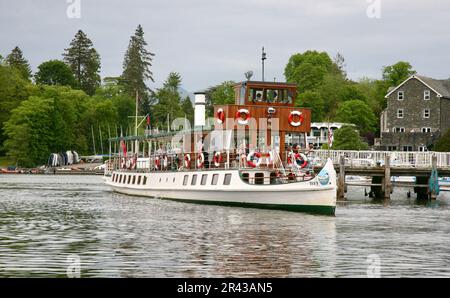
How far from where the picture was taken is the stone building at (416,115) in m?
132

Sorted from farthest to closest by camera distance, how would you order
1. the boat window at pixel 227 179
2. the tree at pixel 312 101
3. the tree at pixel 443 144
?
the tree at pixel 312 101 < the tree at pixel 443 144 < the boat window at pixel 227 179

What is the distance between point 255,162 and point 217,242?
61.9 feet

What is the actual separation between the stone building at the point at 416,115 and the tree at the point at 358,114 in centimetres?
3402

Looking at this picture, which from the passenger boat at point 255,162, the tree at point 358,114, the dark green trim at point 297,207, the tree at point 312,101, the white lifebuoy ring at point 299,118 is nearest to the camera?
the dark green trim at point 297,207

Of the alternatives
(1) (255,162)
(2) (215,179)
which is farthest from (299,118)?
(2) (215,179)

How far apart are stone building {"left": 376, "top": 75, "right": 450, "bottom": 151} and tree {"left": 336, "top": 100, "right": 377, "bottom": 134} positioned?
34.0 meters

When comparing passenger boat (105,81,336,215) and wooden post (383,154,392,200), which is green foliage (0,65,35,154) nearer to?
wooden post (383,154,392,200)

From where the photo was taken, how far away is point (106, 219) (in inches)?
1961

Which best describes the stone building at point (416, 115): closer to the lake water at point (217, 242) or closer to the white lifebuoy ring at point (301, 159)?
the lake water at point (217, 242)

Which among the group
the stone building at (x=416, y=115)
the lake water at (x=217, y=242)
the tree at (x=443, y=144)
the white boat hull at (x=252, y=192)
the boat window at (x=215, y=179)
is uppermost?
the stone building at (x=416, y=115)

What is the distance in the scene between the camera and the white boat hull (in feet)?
171

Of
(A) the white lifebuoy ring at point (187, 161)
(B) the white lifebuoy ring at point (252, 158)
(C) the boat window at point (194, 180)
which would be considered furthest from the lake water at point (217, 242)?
(A) the white lifebuoy ring at point (187, 161)

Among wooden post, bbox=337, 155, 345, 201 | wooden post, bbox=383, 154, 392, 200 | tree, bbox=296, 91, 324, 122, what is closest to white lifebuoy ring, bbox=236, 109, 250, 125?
wooden post, bbox=337, 155, 345, 201
